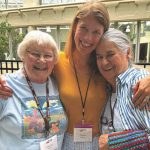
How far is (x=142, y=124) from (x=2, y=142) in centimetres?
110

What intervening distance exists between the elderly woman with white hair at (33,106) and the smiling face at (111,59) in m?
0.38

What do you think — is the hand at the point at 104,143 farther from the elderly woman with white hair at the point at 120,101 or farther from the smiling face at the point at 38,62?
the smiling face at the point at 38,62

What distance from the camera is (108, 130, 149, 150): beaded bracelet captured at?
1784 mm

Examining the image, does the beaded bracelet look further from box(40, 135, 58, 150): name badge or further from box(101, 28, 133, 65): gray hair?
box(101, 28, 133, 65): gray hair

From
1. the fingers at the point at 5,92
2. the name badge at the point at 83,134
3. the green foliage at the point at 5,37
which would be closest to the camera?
the fingers at the point at 5,92

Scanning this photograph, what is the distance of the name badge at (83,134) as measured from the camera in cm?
235

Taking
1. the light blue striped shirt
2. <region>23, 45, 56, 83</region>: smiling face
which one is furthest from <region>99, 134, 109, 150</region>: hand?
<region>23, 45, 56, 83</region>: smiling face

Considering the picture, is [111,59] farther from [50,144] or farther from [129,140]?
[50,144]

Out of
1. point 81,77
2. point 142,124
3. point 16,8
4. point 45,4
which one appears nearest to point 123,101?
point 142,124

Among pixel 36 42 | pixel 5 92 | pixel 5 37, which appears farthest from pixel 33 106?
pixel 5 37

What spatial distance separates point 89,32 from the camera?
2.26m

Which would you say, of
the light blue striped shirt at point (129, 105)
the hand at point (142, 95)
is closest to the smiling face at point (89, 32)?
the light blue striped shirt at point (129, 105)

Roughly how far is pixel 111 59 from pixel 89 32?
0.31 m

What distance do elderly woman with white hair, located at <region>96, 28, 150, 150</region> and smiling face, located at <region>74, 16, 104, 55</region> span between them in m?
0.06
